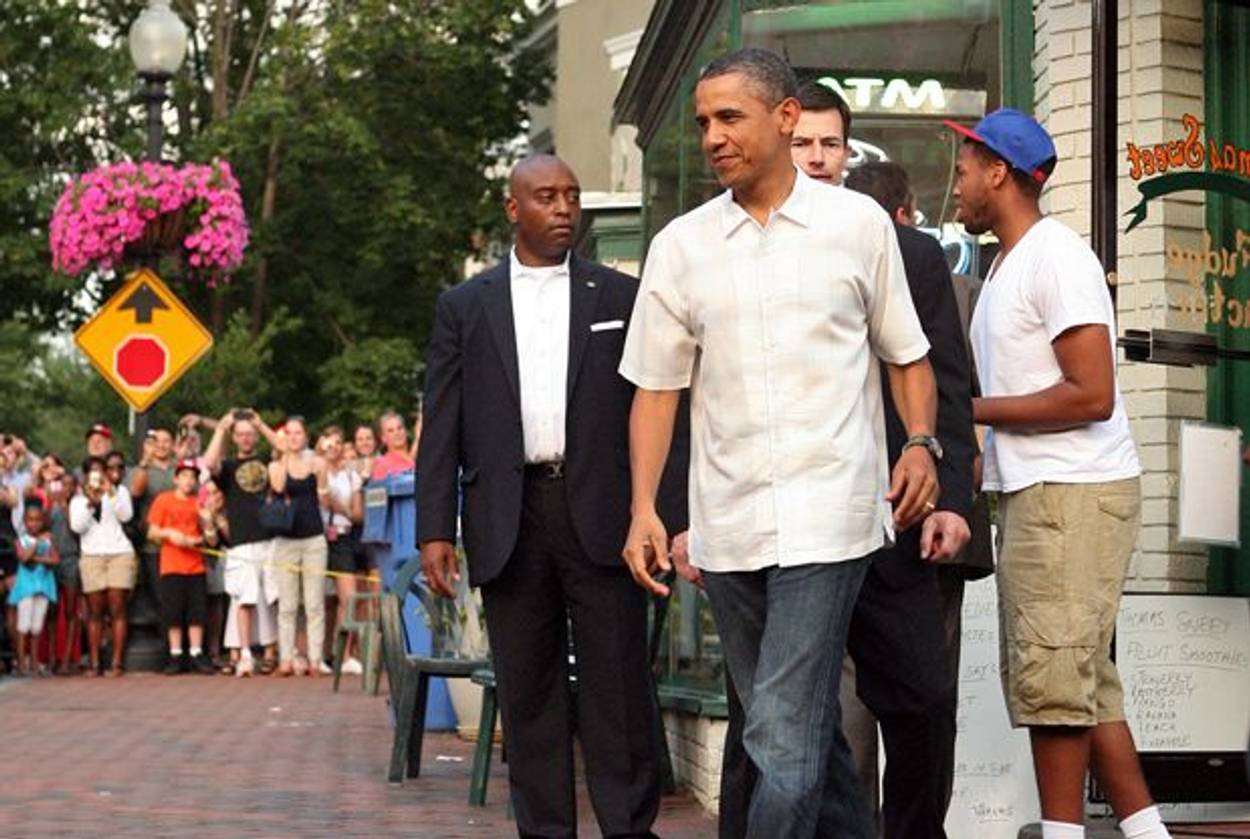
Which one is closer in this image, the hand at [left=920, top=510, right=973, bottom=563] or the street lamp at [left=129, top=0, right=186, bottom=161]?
the hand at [left=920, top=510, right=973, bottom=563]

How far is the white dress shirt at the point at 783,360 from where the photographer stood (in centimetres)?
592

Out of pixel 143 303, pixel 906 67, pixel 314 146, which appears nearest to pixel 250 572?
pixel 143 303

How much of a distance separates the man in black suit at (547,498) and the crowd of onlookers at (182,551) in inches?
566

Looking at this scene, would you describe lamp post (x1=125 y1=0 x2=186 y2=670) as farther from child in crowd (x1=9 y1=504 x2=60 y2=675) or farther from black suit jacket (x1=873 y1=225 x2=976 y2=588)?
black suit jacket (x1=873 y1=225 x2=976 y2=588)

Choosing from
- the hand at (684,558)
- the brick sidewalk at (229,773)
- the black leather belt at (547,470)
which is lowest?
the brick sidewalk at (229,773)

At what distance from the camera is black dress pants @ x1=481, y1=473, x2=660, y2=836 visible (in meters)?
7.85

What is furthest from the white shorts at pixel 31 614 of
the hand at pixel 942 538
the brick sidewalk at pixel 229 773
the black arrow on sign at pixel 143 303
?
the hand at pixel 942 538

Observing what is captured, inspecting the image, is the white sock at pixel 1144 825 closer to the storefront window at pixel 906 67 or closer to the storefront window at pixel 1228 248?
the storefront window at pixel 1228 248

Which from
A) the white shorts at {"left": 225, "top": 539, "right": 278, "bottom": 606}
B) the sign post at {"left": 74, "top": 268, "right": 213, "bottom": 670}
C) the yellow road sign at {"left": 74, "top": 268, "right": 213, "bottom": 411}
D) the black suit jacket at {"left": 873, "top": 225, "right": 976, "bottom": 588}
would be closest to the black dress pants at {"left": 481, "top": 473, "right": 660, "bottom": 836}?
the black suit jacket at {"left": 873, "top": 225, "right": 976, "bottom": 588}

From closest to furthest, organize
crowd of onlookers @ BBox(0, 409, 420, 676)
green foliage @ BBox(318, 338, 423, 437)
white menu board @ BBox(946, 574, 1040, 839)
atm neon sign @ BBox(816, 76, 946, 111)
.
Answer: white menu board @ BBox(946, 574, 1040, 839), atm neon sign @ BBox(816, 76, 946, 111), crowd of onlookers @ BBox(0, 409, 420, 676), green foliage @ BBox(318, 338, 423, 437)

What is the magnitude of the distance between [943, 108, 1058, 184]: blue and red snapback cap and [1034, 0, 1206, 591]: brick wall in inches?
97.6

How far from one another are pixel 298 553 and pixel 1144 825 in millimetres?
15934

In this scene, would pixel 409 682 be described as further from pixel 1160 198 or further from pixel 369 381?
pixel 369 381

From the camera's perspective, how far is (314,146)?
4000cm
